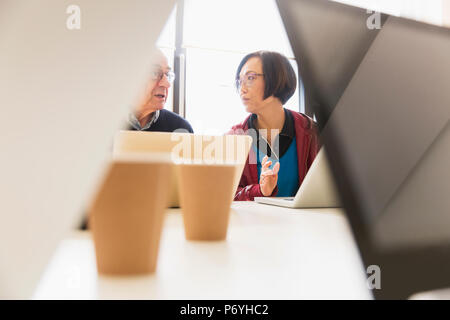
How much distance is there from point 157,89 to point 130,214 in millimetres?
1710

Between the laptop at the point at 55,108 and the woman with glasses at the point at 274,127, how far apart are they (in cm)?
153

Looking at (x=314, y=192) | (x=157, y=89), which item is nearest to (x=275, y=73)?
(x=157, y=89)

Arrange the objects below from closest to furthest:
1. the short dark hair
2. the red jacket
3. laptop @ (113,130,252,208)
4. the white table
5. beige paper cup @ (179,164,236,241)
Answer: the white table < beige paper cup @ (179,164,236,241) < laptop @ (113,130,252,208) < the red jacket < the short dark hair

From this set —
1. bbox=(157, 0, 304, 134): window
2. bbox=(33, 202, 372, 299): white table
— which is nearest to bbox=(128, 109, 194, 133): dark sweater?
bbox=(157, 0, 304, 134): window

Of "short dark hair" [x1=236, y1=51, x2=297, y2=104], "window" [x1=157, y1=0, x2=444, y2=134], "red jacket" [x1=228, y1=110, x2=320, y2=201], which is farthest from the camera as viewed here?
"window" [x1=157, y1=0, x2=444, y2=134]

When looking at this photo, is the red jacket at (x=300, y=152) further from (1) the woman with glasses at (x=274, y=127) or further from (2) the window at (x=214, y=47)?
(2) the window at (x=214, y=47)

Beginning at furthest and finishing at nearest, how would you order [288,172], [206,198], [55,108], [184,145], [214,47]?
[214,47] → [288,172] → [184,145] → [206,198] → [55,108]

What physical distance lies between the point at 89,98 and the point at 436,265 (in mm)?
295

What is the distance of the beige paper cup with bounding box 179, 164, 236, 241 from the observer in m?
0.33

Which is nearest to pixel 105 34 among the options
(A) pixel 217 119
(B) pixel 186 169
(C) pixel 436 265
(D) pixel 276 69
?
(B) pixel 186 169

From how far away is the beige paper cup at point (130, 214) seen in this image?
8.6 inches

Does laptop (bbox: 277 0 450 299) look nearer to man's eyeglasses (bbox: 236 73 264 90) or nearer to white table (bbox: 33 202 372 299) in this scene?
white table (bbox: 33 202 372 299)

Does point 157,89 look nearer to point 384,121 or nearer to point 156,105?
point 156,105

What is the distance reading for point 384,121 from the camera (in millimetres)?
305
